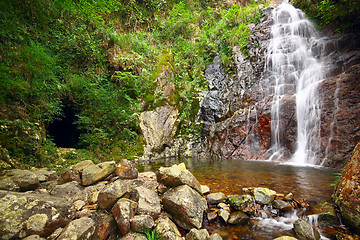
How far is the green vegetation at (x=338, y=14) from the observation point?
28.5 ft

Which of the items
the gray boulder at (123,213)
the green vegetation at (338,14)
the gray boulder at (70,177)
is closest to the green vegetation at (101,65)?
the gray boulder at (70,177)

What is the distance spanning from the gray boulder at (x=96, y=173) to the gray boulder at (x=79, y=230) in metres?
1.35

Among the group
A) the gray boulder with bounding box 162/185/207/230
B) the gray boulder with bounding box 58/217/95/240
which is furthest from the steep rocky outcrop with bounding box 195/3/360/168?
the gray boulder with bounding box 58/217/95/240

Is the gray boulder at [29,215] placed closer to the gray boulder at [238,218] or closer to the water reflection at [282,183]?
the gray boulder at [238,218]

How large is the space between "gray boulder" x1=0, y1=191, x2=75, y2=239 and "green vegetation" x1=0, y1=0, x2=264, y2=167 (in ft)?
10.4

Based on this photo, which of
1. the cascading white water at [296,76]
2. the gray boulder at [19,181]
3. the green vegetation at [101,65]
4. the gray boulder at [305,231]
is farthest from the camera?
the cascading white water at [296,76]

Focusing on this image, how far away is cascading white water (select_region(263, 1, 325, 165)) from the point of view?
7422mm

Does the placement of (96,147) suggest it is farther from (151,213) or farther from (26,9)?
(151,213)

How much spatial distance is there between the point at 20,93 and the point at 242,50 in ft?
45.7

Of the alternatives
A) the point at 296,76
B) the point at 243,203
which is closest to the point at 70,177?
the point at 243,203

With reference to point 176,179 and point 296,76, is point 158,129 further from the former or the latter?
point 296,76

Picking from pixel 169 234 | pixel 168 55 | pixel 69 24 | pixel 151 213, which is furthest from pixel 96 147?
pixel 168 55

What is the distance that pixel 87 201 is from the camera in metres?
2.84

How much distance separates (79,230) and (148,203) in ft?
3.18
